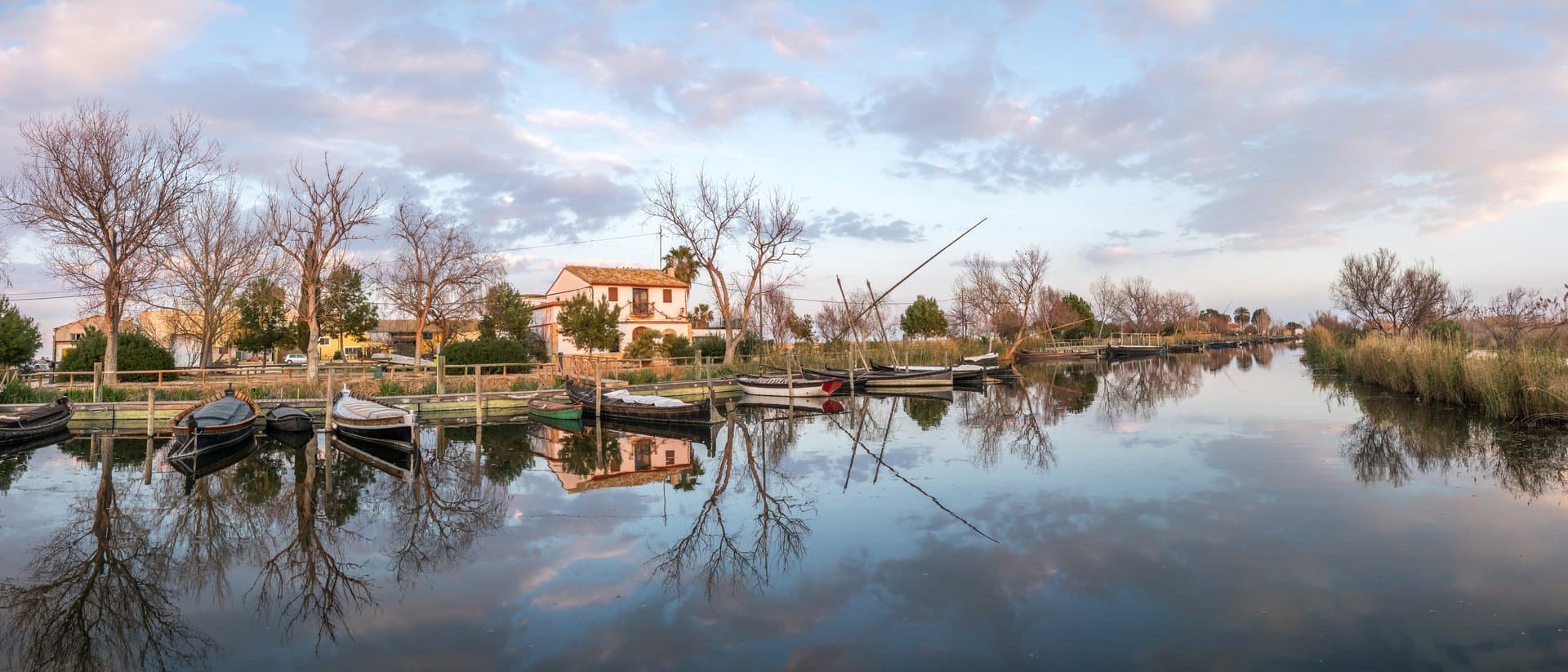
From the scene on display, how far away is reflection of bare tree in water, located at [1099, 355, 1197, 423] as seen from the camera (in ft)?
78.1

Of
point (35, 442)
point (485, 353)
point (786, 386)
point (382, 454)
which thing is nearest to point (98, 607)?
point (382, 454)

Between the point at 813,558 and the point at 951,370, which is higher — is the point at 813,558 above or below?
below

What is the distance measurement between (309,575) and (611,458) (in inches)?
302

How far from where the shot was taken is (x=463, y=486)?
1318cm

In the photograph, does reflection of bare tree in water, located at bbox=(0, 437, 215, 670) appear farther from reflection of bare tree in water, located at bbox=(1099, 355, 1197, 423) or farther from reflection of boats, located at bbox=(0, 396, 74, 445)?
reflection of bare tree in water, located at bbox=(1099, 355, 1197, 423)

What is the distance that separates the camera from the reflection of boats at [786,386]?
29359 mm

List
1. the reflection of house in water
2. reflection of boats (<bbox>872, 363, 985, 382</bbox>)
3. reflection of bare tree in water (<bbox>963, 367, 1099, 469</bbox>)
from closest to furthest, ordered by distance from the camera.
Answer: the reflection of house in water
reflection of bare tree in water (<bbox>963, 367, 1099, 469</bbox>)
reflection of boats (<bbox>872, 363, 985, 382</bbox>)

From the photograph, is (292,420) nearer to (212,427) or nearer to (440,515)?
(212,427)

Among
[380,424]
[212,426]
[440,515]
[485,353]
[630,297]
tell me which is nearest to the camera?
[440,515]

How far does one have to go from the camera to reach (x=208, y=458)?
1636cm

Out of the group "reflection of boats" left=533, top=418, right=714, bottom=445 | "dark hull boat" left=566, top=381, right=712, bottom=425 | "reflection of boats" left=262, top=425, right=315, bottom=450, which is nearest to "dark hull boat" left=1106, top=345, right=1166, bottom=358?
"dark hull boat" left=566, top=381, right=712, bottom=425

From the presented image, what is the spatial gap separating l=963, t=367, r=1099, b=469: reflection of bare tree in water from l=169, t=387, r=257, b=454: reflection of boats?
15589 mm

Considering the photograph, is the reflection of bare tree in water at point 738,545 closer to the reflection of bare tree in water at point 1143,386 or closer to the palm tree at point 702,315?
the reflection of bare tree in water at point 1143,386

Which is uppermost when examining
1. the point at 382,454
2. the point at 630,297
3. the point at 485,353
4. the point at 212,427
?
the point at 630,297
